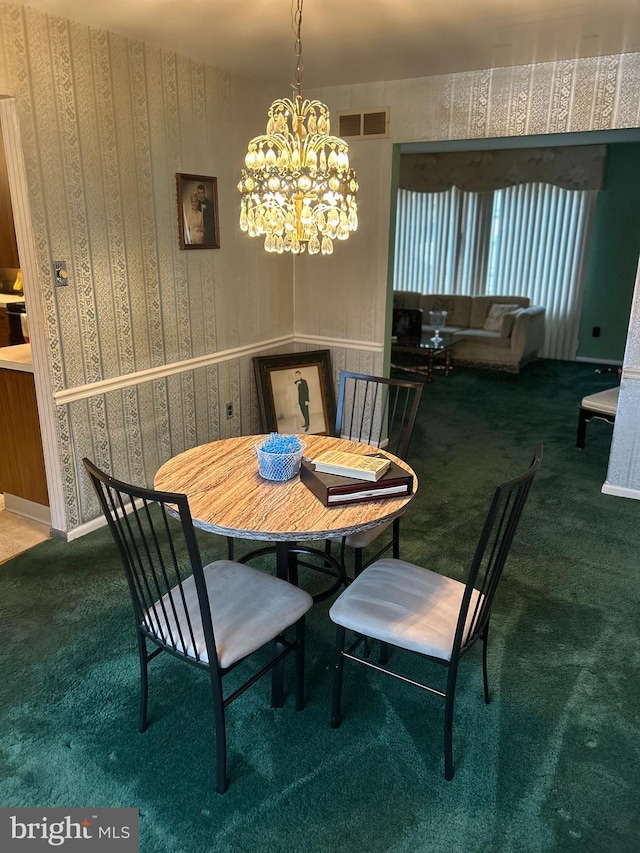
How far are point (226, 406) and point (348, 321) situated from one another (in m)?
1.07

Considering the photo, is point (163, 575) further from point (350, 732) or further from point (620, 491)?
point (620, 491)

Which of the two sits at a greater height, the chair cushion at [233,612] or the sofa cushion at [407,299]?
the sofa cushion at [407,299]

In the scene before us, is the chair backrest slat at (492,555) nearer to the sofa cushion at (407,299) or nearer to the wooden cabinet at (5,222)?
the wooden cabinet at (5,222)

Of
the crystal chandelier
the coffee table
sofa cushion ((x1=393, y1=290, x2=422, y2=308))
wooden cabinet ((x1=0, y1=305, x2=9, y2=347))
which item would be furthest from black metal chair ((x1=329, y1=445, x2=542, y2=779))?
sofa cushion ((x1=393, y1=290, x2=422, y2=308))

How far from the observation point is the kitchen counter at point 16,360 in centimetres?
311

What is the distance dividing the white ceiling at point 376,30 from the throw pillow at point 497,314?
4.02 meters

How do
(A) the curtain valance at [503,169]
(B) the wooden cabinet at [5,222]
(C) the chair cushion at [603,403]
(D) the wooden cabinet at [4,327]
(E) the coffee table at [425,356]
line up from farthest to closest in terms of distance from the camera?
1. (A) the curtain valance at [503,169]
2. (E) the coffee table at [425,356]
3. (D) the wooden cabinet at [4,327]
4. (B) the wooden cabinet at [5,222]
5. (C) the chair cushion at [603,403]

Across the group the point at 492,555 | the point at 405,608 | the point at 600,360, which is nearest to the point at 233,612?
the point at 405,608

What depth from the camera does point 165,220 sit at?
3.45m

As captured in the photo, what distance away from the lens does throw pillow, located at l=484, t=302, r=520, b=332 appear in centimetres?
729

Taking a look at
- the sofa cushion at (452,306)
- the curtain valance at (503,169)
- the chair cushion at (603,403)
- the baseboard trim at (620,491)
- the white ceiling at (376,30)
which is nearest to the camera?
the white ceiling at (376,30)

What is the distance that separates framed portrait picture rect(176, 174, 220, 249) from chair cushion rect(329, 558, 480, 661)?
7.69 feet

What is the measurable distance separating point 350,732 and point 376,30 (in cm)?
296

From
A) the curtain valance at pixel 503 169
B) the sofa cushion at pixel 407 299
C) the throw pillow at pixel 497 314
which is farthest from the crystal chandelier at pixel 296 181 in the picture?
the curtain valance at pixel 503 169
